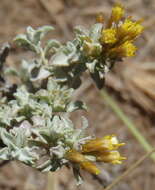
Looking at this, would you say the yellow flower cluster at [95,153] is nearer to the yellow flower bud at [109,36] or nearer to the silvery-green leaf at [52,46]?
the yellow flower bud at [109,36]

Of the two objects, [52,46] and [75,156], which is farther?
[52,46]

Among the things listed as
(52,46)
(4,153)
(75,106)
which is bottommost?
(4,153)

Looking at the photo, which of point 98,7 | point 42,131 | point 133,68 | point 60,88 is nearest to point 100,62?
point 60,88

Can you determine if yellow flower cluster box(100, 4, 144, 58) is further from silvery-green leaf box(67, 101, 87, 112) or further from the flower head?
silvery-green leaf box(67, 101, 87, 112)

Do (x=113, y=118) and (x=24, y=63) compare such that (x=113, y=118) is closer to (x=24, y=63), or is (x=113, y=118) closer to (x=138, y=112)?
(x=138, y=112)

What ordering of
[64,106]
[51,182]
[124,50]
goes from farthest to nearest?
[51,182] → [64,106] → [124,50]

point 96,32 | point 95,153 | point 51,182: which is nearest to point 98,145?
point 95,153

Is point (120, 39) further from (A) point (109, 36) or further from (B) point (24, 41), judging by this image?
(B) point (24, 41)
